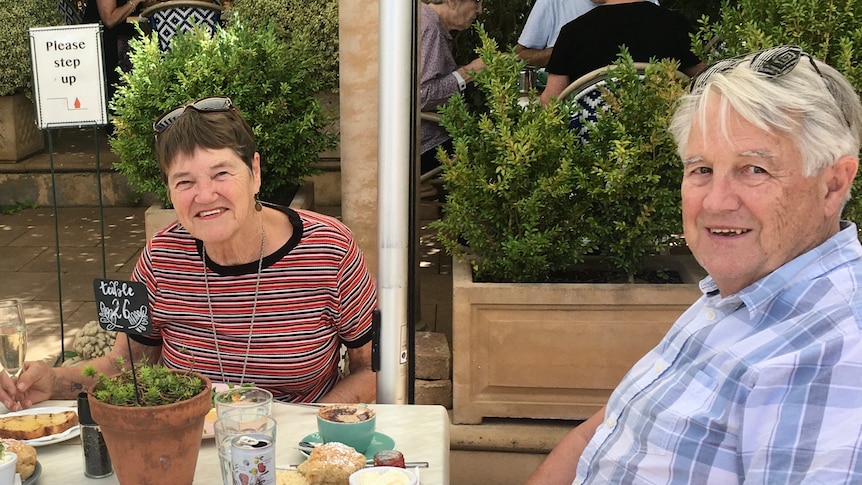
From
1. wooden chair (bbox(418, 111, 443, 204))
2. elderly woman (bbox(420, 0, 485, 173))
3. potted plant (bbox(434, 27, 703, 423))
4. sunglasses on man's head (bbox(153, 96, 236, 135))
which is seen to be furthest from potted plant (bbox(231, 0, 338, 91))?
sunglasses on man's head (bbox(153, 96, 236, 135))

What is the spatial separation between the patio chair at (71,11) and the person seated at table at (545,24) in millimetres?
4146

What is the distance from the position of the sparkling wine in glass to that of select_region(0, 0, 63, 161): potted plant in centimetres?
510

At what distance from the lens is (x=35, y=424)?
1964mm

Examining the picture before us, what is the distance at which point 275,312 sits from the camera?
2441 mm

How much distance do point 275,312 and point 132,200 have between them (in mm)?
4867

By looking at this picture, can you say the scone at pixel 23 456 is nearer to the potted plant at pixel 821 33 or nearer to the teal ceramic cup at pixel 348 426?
the teal ceramic cup at pixel 348 426

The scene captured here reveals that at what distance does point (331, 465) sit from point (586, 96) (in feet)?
7.57

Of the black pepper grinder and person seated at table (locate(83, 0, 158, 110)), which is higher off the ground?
person seated at table (locate(83, 0, 158, 110))

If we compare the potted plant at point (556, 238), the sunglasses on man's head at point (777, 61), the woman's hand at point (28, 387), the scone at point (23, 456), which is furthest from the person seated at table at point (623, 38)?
the scone at point (23, 456)

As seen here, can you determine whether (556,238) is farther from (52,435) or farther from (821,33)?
(52,435)

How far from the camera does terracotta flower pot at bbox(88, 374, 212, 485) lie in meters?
1.59

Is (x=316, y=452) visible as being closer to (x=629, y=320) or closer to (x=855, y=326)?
(x=855, y=326)

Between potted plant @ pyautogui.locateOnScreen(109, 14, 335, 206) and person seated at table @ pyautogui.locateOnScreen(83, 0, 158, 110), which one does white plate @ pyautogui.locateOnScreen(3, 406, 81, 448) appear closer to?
potted plant @ pyautogui.locateOnScreen(109, 14, 335, 206)

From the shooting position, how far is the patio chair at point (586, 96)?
354 centimetres
